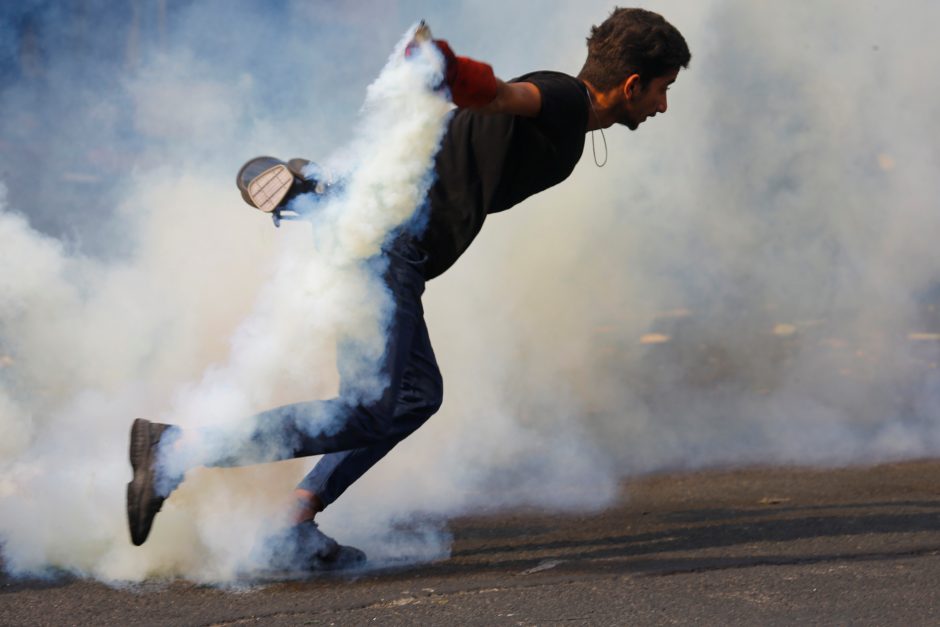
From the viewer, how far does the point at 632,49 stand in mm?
2559

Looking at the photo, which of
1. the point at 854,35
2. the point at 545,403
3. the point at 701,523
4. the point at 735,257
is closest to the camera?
the point at 701,523

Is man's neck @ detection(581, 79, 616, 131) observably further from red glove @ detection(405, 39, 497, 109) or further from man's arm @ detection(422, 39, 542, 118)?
red glove @ detection(405, 39, 497, 109)

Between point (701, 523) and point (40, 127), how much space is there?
14.9 ft

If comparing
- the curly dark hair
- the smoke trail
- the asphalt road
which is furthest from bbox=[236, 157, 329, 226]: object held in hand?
the asphalt road

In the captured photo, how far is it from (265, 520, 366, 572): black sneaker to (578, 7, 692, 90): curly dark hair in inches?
46.1

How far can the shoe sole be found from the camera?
2.38 meters

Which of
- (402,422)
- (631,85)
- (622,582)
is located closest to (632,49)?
(631,85)

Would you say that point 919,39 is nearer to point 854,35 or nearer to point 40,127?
point 854,35

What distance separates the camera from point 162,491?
2.40 metres

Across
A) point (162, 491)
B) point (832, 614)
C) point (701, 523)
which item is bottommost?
point (832, 614)

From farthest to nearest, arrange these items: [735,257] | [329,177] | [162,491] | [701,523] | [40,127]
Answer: [40,127], [735,257], [701,523], [329,177], [162,491]

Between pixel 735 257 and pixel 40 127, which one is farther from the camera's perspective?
pixel 40 127

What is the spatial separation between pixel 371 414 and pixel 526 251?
7.30 feet

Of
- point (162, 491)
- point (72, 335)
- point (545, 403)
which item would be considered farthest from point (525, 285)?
point (162, 491)
